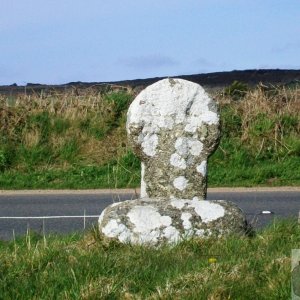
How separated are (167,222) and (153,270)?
1493mm

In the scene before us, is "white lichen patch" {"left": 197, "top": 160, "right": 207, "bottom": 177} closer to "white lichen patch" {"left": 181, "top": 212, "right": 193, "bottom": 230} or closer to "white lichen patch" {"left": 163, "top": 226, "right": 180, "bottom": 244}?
"white lichen patch" {"left": 181, "top": 212, "right": 193, "bottom": 230}

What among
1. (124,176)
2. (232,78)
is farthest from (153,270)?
(232,78)

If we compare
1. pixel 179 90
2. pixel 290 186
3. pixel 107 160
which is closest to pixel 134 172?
pixel 107 160

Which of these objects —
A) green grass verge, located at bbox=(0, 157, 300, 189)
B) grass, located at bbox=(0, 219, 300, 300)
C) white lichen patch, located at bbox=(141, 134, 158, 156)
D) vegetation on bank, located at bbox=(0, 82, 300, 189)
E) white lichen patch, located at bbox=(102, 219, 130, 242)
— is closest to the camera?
grass, located at bbox=(0, 219, 300, 300)

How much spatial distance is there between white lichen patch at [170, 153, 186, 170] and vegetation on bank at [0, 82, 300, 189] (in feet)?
32.9

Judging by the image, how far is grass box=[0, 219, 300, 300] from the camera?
A: 616cm

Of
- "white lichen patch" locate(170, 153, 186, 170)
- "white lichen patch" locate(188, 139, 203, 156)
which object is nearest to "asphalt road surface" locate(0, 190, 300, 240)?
"white lichen patch" locate(170, 153, 186, 170)

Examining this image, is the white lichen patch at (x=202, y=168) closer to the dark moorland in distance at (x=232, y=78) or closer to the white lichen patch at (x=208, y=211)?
the white lichen patch at (x=208, y=211)

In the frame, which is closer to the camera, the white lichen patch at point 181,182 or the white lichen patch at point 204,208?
the white lichen patch at point 204,208

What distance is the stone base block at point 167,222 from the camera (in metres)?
8.19

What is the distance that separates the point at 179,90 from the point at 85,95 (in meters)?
14.6

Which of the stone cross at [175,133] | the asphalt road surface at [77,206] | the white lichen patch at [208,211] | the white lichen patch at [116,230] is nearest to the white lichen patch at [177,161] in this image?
the stone cross at [175,133]

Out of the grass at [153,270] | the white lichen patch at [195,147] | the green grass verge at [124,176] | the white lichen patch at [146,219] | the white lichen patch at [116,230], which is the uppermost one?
the white lichen patch at [195,147]

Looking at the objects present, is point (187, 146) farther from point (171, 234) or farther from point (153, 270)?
point (153, 270)
